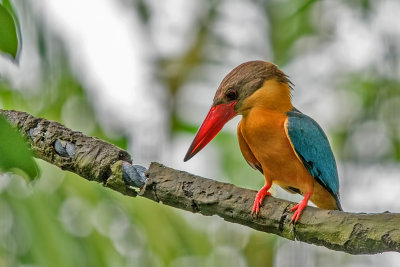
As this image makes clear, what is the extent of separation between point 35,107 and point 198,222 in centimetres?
140

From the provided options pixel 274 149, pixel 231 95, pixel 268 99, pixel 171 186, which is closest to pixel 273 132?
pixel 274 149

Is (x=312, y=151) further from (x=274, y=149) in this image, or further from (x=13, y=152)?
(x=13, y=152)

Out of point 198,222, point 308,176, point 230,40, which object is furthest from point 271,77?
point 230,40

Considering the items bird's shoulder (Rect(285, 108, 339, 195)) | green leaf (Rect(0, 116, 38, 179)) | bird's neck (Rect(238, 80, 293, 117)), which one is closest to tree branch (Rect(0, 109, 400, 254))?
bird's shoulder (Rect(285, 108, 339, 195))

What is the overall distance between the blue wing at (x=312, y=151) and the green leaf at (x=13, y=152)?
212cm

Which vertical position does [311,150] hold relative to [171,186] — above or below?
above

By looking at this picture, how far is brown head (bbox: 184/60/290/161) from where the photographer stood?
9.87 ft

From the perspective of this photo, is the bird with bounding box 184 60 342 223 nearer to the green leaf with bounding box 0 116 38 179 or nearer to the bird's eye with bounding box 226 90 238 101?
the bird's eye with bounding box 226 90 238 101

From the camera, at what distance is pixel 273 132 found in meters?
3.01

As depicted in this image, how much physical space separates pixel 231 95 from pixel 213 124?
0.19 metres

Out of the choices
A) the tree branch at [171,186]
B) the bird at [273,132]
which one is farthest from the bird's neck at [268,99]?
the tree branch at [171,186]

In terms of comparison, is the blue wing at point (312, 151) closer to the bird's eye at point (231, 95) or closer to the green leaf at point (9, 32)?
the bird's eye at point (231, 95)

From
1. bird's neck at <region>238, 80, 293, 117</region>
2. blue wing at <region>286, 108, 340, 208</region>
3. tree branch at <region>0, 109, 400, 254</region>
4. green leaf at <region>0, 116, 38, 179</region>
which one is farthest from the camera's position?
bird's neck at <region>238, 80, 293, 117</region>

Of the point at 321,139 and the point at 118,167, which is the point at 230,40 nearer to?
the point at 321,139
